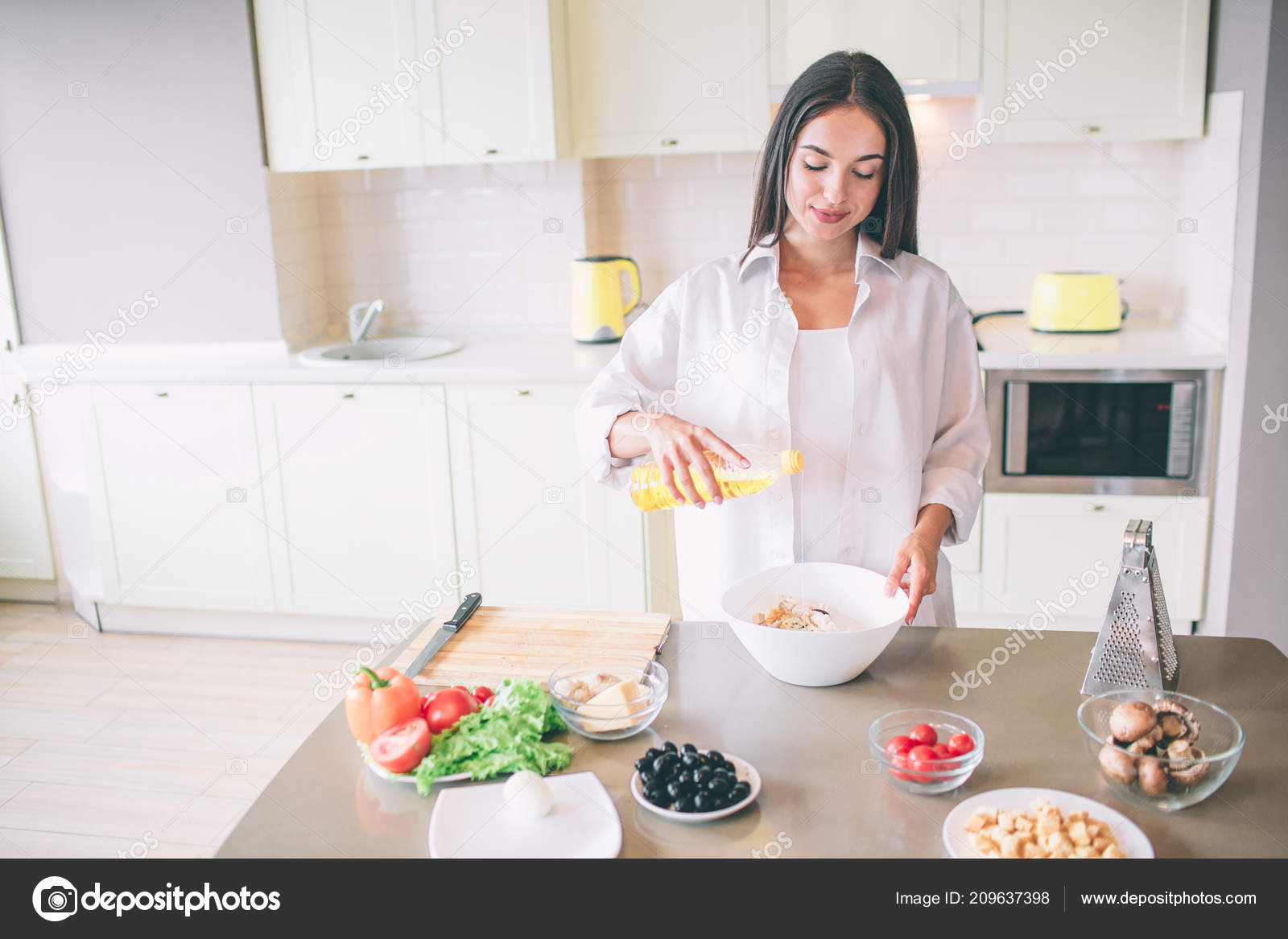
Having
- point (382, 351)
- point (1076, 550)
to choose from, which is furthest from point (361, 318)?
point (1076, 550)

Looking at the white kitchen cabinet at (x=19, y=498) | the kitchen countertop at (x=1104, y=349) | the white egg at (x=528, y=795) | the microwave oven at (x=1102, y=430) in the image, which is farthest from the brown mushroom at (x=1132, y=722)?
the white kitchen cabinet at (x=19, y=498)

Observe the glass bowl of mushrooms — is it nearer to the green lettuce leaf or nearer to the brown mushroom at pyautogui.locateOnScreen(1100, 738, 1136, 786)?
the brown mushroom at pyautogui.locateOnScreen(1100, 738, 1136, 786)

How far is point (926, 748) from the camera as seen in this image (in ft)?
3.90

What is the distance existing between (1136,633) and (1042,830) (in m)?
0.40

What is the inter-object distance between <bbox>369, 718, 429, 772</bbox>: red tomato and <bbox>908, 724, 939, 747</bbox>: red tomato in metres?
0.56

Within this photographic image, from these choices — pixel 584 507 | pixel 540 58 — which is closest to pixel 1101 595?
pixel 584 507

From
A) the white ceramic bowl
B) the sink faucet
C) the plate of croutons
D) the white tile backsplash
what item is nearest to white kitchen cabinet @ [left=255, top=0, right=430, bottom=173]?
the white tile backsplash

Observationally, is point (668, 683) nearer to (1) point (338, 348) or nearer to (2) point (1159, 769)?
(2) point (1159, 769)

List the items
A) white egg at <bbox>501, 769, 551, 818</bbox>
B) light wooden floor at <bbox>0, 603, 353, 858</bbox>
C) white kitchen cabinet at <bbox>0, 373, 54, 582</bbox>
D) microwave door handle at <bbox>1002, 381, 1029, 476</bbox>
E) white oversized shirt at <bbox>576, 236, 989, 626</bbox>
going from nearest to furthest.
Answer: white egg at <bbox>501, 769, 551, 818</bbox> → white oversized shirt at <bbox>576, 236, 989, 626</bbox> → light wooden floor at <bbox>0, 603, 353, 858</bbox> → microwave door handle at <bbox>1002, 381, 1029, 476</bbox> → white kitchen cabinet at <bbox>0, 373, 54, 582</bbox>

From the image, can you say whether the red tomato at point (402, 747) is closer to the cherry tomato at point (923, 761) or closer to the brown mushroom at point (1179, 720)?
the cherry tomato at point (923, 761)

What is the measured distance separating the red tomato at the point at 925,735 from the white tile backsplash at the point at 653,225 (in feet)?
7.56

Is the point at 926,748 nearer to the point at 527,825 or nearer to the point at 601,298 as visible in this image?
the point at 527,825

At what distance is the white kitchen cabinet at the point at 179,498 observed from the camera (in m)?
3.36

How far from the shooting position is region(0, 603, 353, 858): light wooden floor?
2533mm
